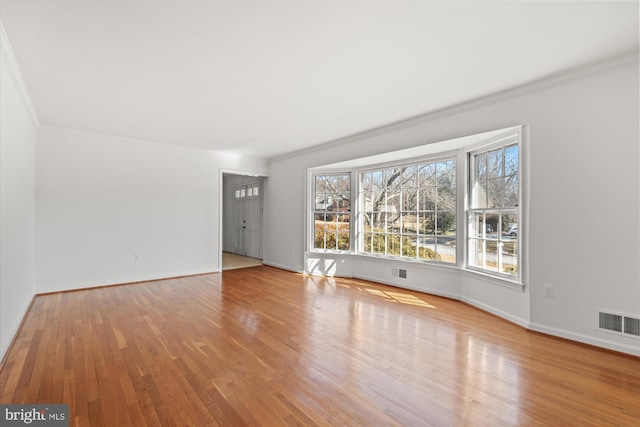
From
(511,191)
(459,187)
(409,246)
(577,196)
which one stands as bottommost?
(409,246)

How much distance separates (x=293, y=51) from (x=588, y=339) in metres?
3.85

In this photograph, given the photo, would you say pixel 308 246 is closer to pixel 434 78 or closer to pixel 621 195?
pixel 434 78

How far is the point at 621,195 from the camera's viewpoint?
2.62m

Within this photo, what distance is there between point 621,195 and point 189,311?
15.7 feet

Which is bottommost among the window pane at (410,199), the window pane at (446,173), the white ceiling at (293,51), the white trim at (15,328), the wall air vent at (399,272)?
the white trim at (15,328)

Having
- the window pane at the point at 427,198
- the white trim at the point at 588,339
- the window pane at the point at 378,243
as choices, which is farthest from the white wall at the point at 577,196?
the window pane at the point at 378,243

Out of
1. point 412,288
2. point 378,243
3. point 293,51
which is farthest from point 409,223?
point 293,51

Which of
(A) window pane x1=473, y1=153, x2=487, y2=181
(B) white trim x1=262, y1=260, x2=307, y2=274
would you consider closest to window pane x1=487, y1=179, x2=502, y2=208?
(A) window pane x1=473, y1=153, x2=487, y2=181

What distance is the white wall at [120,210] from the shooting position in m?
4.55

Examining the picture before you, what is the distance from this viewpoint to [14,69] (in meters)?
2.69

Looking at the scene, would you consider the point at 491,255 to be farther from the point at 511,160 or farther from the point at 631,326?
the point at 631,326

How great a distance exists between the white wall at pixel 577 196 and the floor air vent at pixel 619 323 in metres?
0.06

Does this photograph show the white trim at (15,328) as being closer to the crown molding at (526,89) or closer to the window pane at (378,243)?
the window pane at (378,243)

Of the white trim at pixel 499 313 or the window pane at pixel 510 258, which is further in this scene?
the window pane at pixel 510 258
